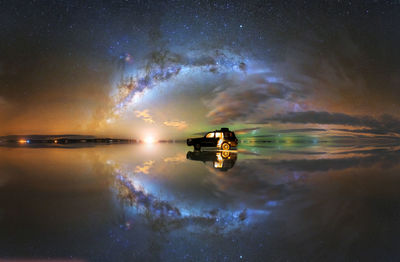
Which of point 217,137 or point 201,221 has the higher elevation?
point 217,137

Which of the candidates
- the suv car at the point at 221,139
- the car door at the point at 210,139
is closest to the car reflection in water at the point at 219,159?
the suv car at the point at 221,139

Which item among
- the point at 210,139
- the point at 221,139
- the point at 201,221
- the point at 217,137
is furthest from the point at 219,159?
the point at 201,221

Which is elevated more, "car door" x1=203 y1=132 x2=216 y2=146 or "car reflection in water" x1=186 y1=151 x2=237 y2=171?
"car door" x1=203 y1=132 x2=216 y2=146

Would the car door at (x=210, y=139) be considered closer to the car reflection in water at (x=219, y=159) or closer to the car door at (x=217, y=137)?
the car door at (x=217, y=137)

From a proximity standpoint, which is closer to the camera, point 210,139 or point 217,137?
point 217,137

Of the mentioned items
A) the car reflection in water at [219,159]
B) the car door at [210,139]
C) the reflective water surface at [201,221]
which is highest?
the car door at [210,139]

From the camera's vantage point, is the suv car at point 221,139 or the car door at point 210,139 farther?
the car door at point 210,139

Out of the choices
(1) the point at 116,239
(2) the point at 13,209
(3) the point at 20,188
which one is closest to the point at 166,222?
(1) the point at 116,239

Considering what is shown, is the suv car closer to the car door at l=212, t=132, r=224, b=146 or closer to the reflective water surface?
the car door at l=212, t=132, r=224, b=146

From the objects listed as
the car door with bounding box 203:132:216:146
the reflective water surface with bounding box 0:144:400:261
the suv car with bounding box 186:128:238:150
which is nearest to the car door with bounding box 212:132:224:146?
the suv car with bounding box 186:128:238:150

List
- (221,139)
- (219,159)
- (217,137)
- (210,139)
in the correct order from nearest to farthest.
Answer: (219,159)
(221,139)
(217,137)
(210,139)

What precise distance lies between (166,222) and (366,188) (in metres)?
6.32

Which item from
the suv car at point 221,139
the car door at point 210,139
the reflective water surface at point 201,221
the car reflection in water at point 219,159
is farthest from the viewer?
the car door at point 210,139

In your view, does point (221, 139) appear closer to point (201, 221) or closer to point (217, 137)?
point (217, 137)
